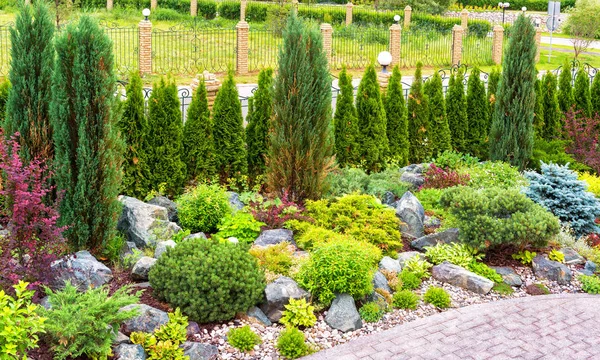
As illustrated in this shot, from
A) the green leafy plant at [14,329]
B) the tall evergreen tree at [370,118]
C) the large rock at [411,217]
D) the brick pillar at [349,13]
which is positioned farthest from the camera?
the brick pillar at [349,13]

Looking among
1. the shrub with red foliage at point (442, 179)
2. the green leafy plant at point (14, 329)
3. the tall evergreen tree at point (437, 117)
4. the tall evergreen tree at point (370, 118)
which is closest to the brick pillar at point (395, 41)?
the tall evergreen tree at point (437, 117)

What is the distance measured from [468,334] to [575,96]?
7.62 metres

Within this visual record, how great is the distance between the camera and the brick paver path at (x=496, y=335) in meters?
6.64

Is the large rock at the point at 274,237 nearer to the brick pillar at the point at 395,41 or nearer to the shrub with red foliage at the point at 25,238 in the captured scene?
the shrub with red foliage at the point at 25,238

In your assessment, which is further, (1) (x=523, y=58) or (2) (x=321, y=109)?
(1) (x=523, y=58)

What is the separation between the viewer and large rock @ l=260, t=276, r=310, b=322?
7.00 metres

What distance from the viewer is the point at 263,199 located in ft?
31.4

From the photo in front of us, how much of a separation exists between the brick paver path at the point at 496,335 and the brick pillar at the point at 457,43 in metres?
22.2

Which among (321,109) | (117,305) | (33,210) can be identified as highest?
(321,109)

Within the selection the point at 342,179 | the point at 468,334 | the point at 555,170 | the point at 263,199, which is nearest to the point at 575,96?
the point at 555,170

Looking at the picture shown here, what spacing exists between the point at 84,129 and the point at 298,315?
8.77ft

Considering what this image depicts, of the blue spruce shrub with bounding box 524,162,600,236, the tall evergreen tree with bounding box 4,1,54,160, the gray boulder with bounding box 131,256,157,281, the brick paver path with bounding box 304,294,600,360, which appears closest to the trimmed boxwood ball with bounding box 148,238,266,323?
the gray boulder with bounding box 131,256,157,281

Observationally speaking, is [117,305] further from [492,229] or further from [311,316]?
[492,229]

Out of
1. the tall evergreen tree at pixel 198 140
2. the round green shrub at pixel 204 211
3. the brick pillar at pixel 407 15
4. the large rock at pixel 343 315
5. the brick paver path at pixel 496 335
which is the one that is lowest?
the brick paver path at pixel 496 335
